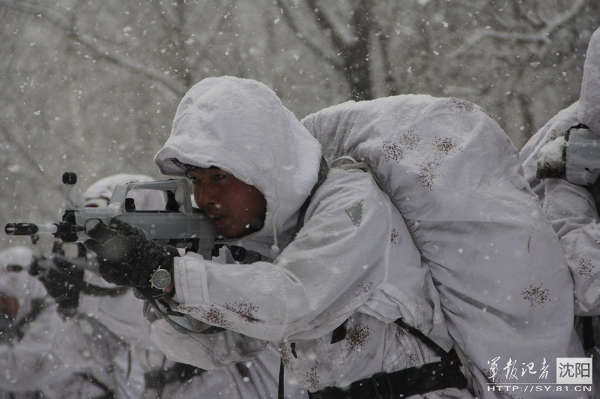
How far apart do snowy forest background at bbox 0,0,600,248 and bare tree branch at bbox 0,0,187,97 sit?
0.01m

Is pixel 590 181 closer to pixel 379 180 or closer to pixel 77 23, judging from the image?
pixel 379 180

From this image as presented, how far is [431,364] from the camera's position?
1782 mm

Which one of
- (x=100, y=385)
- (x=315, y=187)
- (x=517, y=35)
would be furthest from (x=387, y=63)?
(x=315, y=187)

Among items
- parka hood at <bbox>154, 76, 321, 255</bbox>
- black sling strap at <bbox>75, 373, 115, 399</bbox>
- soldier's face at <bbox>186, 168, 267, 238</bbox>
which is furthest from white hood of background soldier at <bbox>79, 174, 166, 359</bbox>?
parka hood at <bbox>154, 76, 321, 255</bbox>

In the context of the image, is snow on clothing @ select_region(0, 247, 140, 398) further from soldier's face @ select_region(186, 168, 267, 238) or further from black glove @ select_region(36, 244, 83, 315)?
soldier's face @ select_region(186, 168, 267, 238)

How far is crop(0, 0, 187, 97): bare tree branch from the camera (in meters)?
5.83

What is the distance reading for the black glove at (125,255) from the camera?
4.39 feet

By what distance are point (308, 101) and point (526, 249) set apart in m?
3.94

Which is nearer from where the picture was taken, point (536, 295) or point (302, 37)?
point (536, 295)

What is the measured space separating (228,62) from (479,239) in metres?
4.40

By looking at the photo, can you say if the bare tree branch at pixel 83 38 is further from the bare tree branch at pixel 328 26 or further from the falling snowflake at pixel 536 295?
the falling snowflake at pixel 536 295

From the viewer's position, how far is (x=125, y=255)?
1345mm

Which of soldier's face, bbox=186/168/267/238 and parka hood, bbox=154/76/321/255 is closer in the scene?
parka hood, bbox=154/76/321/255

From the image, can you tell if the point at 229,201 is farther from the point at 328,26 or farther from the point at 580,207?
the point at 328,26
